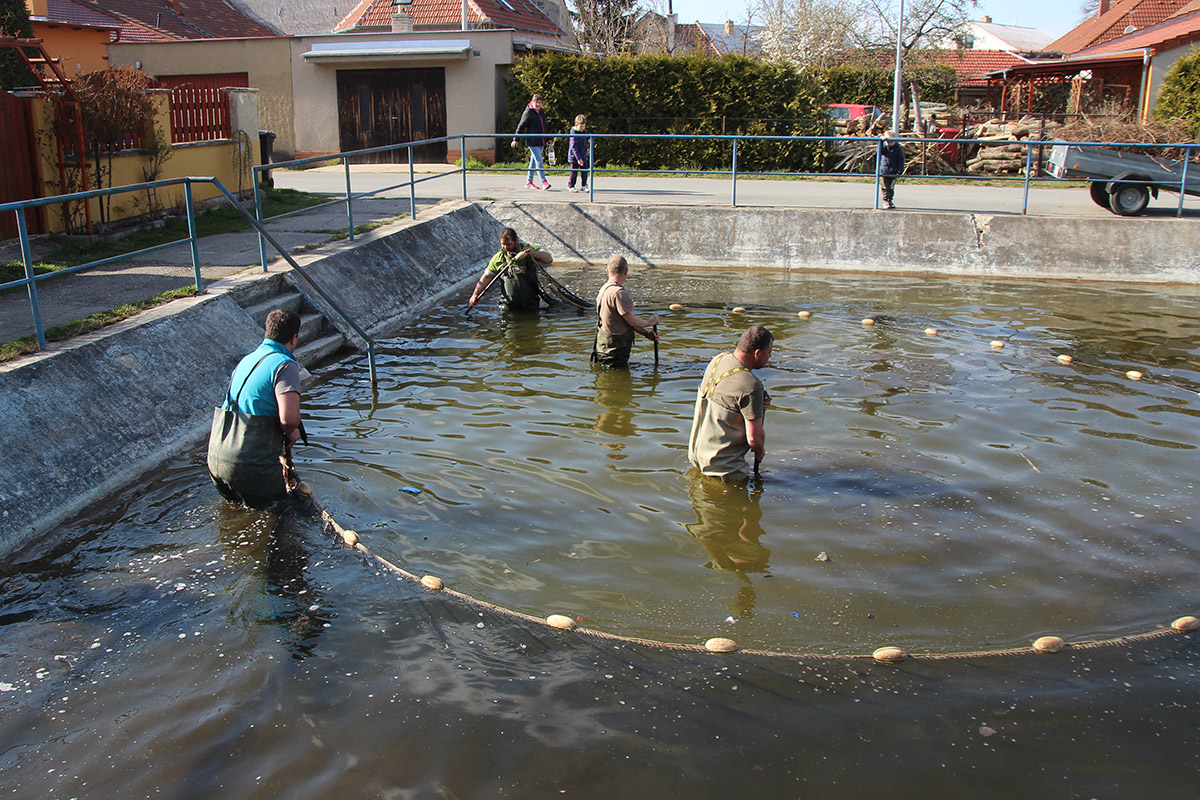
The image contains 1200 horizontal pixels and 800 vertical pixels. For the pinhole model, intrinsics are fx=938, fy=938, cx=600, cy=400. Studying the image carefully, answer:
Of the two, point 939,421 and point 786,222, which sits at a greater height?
point 786,222

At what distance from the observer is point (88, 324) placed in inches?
316

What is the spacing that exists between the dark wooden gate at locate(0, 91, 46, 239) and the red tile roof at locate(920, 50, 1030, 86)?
41.7m

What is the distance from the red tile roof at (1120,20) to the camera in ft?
126

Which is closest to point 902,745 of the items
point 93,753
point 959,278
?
point 93,753

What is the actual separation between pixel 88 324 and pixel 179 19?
3478 centimetres

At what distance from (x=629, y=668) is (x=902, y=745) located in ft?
4.48

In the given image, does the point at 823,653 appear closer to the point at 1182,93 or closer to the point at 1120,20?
the point at 1182,93

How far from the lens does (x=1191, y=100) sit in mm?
23750

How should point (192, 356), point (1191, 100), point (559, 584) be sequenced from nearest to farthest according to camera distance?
point (559, 584) < point (192, 356) < point (1191, 100)

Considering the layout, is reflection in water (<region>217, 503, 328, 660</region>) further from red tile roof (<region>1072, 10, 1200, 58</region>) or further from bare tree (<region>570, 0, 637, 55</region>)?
bare tree (<region>570, 0, 637, 55</region>)

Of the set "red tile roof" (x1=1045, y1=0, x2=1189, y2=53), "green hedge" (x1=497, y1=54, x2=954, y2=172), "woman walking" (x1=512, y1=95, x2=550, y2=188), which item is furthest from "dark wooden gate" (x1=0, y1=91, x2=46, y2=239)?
"red tile roof" (x1=1045, y1=0, x2=1189, y2=53)

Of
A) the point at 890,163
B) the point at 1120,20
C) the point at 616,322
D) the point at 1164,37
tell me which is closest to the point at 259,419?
the point at 616,322

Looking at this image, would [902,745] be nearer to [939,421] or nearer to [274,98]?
[939,421]

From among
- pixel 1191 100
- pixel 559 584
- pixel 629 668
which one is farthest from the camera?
pixel 1191 100
